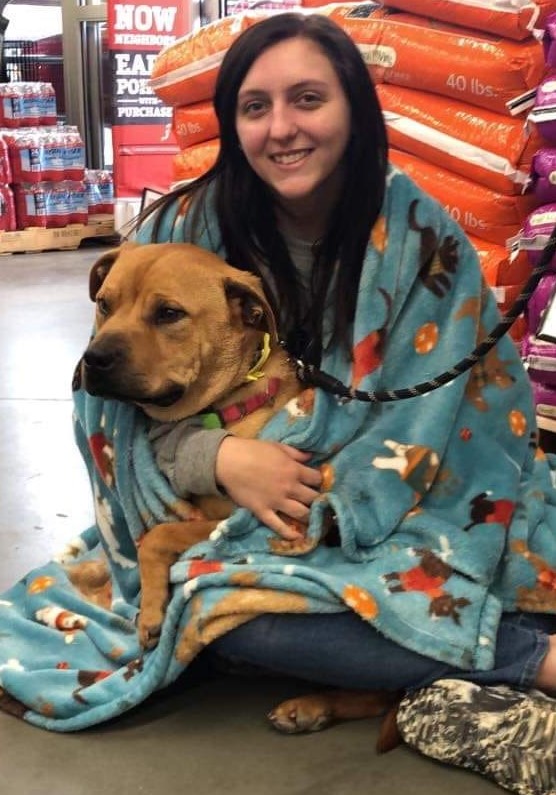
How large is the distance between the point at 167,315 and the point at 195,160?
2309 mm

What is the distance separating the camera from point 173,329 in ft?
4.71

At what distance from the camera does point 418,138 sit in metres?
2.85

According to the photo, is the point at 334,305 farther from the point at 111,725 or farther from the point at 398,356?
the point at 111,725

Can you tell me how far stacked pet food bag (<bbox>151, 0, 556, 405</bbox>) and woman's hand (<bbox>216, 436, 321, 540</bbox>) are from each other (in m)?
1.28

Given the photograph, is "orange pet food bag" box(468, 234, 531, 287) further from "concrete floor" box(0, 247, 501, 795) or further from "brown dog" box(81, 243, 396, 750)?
"concrete floor" box(0, 247, 501, 795)

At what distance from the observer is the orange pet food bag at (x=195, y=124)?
3.57 m

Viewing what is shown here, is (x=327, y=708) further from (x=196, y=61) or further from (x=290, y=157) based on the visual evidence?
(x=196, y=61)

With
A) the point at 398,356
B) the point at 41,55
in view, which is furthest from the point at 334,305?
the point at 41,55

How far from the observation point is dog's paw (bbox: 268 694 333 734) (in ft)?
4.57

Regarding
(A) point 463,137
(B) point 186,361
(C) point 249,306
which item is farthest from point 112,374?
(A) point 463,137

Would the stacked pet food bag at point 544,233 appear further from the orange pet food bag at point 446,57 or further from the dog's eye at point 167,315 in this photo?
the dog's eye at point 167,315

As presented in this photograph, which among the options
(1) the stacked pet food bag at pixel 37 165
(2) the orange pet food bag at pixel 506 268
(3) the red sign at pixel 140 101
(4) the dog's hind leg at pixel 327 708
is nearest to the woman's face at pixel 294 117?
(4) the dog's hind leg at pixel 327 708

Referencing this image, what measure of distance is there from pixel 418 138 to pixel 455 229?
1.42m

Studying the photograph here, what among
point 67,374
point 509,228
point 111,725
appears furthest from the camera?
point 67,374
